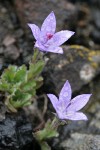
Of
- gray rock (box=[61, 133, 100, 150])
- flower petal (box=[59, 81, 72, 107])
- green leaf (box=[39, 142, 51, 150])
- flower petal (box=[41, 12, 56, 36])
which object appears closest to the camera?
flower petal (box=[59, 81, 72, 107])

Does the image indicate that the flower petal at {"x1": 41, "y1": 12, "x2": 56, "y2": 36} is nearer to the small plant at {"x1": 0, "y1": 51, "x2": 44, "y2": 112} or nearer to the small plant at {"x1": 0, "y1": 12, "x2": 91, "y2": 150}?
the small plant at {"x1": 0, "y1": 12, "x2": 91, "y2": 150}

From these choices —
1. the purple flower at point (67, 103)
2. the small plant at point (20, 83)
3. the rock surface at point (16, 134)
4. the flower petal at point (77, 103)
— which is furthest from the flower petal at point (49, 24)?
the rock surface at point (16, 134)

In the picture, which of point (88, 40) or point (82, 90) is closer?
point (82, 90)

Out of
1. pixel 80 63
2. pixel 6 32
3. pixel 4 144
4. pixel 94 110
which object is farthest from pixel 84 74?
pixel 4 144

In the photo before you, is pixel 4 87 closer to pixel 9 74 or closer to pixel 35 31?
pixel 9 74

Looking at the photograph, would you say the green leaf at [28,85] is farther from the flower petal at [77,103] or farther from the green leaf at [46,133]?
the flower petal at [77,103]

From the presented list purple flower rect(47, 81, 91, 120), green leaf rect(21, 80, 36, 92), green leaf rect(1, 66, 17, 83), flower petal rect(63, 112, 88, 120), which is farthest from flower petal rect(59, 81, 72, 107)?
green leaf rect(1, 66, 17, 83)

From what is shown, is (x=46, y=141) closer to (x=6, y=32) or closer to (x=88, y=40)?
(x=6, y=32)

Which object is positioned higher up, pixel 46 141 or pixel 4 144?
pixel 4 144

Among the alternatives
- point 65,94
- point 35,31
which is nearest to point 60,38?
point 35,31
